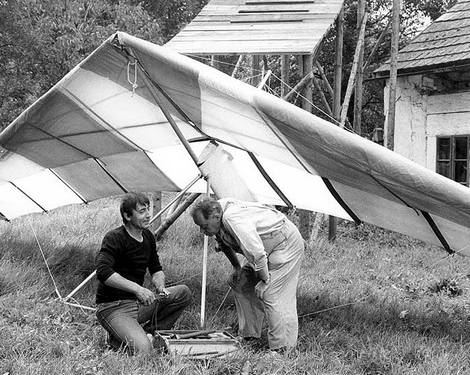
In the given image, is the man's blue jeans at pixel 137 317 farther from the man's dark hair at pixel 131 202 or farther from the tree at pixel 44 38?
the tree at pixel 44 38

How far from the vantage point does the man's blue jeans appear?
4197 mm

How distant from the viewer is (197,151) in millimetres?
6797

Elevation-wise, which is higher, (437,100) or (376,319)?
(437,100)

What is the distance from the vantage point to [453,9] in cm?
1290

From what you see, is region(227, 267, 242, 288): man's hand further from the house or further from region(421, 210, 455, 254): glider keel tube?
the house

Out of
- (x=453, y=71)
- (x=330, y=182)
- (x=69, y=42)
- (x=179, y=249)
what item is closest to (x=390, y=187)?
(x=330, y=182)

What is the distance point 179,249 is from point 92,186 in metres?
1.39

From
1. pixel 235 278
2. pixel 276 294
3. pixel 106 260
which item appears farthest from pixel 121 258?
pixel 276 294

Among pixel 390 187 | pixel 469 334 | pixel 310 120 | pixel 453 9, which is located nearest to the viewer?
pixel 310 120

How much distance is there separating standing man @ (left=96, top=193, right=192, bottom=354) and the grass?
22 cm

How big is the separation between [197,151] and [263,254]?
105 inches

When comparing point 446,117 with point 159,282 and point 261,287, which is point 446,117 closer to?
point 261,287

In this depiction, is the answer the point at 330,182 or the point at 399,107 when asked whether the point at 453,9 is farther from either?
the point at 330,182

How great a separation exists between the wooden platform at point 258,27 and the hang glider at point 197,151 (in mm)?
1495
